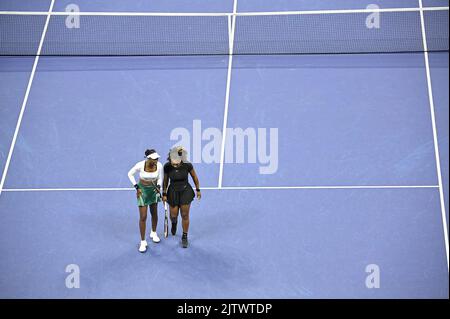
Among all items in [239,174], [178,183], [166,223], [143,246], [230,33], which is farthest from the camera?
[230,33]

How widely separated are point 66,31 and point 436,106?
8.37 meters

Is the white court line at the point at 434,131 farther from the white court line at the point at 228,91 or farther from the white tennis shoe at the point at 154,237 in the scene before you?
the white tennis shoe at the point at 154,237

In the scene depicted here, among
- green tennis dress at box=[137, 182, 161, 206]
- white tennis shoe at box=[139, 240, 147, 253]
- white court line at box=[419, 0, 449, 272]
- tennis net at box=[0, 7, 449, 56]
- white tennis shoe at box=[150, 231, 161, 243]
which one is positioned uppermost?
tennis net at box=[0, 7, 449, 56]

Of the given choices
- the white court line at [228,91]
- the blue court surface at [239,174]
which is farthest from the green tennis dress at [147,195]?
the white court line at [228,91]

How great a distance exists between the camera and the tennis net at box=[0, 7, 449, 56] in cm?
1734

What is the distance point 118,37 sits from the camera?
58.6 feet

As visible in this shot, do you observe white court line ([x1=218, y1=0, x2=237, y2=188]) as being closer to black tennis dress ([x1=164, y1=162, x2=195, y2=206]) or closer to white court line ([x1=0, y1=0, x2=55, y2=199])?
black tennis dress ([x1=164, y1=162, x2=195, y2=206])

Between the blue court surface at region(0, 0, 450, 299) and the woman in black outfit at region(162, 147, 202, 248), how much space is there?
80 centimetres

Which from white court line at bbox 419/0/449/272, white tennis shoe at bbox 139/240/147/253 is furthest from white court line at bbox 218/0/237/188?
white court line at bbox 419/0/449/272

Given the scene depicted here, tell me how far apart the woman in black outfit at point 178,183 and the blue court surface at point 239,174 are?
799mm

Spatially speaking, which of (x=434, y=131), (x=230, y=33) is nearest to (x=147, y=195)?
(x=434, y=131)

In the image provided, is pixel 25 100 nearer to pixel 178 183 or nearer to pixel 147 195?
pixel 147 195

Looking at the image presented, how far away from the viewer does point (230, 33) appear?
1761cm

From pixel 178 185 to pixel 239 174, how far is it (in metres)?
2.30
